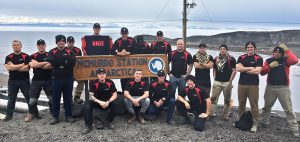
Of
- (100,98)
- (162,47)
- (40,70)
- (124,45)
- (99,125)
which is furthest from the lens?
(162,47)

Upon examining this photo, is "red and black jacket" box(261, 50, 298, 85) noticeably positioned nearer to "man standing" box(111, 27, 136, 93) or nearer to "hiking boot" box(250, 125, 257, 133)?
"hiking boot" box(250, 125, 257, 133)

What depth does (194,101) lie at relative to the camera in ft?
31.8

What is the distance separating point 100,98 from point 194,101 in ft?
9.03

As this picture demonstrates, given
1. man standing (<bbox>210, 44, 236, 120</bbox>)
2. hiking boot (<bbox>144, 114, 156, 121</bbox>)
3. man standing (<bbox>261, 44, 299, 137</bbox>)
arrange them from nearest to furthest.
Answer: man standing (<bbox>261, 44, 299, 137</bbox>), man standing (<bbox>210, 44, 236, 120</bbox>), hiking boot (<bbox>144, 114, 156, 121</bbox>)

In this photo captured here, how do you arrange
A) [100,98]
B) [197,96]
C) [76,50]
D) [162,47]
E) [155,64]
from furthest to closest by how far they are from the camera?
[162,47] → [155,64] → [76,50] → [197,96] → [100,98]

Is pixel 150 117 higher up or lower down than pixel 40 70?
lower down

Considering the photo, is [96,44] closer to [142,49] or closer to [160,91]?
[142,49]

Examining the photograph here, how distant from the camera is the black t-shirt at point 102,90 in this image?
9133 millimetres

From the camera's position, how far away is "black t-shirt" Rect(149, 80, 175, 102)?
986 centimetres

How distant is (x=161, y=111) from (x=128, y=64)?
1864 mm

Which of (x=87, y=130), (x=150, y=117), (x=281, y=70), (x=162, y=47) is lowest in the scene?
(x=87, y=130)

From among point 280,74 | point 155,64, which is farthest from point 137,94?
point 280,74

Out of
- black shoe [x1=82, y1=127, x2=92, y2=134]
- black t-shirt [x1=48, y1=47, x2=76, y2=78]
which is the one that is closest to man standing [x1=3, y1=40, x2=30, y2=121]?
black t-shirt [x1=48, y1=47, x2=76, y2=78]

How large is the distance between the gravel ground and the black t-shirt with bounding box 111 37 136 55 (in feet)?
7.18
